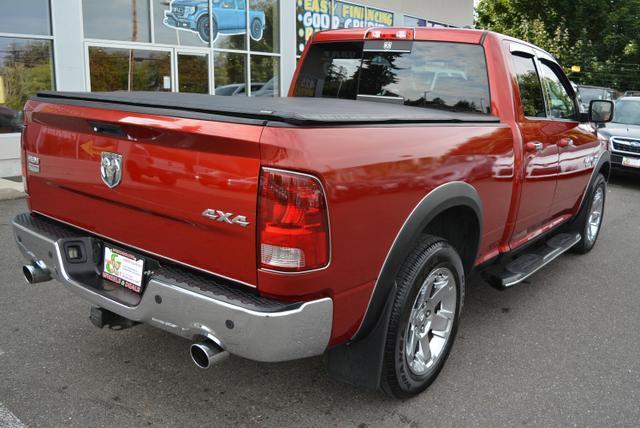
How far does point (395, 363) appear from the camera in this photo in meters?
2.77

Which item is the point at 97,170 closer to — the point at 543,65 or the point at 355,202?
the point at 355,202

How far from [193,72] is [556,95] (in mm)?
9054

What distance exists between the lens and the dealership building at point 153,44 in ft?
30.9

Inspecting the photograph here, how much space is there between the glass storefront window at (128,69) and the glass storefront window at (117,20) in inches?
10.4

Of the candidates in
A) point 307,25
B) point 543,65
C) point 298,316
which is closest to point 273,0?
point 307,25

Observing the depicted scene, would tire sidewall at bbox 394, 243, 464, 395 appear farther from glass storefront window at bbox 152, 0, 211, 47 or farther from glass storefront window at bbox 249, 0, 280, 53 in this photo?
glass storefront window at bbox 249, 0, 280, 53

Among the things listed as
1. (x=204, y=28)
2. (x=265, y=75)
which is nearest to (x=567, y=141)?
(x=204, y=28)

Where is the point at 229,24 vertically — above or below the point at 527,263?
above

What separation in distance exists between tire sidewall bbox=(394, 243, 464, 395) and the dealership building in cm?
852

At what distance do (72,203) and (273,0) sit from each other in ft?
39.4

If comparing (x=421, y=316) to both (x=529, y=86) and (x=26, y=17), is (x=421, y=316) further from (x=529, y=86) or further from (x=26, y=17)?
(x=26, y=17)

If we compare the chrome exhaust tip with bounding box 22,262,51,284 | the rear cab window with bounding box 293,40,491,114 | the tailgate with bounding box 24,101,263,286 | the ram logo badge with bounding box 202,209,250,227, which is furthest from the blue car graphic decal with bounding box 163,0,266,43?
the ram logo badge with bounding box 202,209,250,227

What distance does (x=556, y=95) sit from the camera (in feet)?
15.4

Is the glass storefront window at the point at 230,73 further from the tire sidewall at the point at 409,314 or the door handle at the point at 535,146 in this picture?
the tire sidewall at the point at 409,314
